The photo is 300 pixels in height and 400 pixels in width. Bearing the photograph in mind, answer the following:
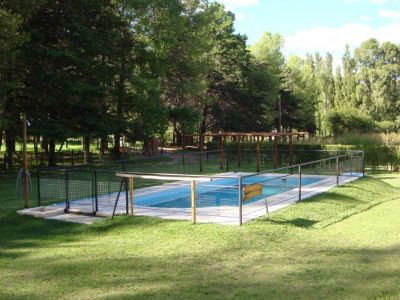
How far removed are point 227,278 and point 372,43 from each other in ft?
209

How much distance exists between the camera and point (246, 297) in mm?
5344

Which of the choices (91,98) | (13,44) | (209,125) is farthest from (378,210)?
(209,125)

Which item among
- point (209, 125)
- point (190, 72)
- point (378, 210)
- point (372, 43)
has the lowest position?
point (378, 210)

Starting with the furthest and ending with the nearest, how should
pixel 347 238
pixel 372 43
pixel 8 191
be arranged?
pixel 372 43
pixel 8 191
pixel 347 238

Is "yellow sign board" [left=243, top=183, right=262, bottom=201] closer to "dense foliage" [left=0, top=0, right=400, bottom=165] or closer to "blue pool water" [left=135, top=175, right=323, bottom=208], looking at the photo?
"blue pool water" [left=135, top=175, right=323, bottom=208]

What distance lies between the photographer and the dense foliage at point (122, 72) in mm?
21547

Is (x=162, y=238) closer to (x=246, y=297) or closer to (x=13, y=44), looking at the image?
(x=246, y=297)

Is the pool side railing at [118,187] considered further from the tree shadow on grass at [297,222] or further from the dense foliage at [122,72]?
the dense foliage at [122,72]

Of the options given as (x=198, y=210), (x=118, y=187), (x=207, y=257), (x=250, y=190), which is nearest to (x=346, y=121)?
(x=118, y=187)

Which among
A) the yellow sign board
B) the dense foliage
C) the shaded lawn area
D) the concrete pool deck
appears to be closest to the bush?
the dense foliage

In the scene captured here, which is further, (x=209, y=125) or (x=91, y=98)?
(x=209, y=125)

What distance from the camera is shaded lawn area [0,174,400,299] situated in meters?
5.68

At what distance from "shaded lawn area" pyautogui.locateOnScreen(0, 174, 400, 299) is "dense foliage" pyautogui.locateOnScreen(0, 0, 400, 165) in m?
10.0

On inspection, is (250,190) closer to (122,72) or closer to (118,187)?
(118,187)
